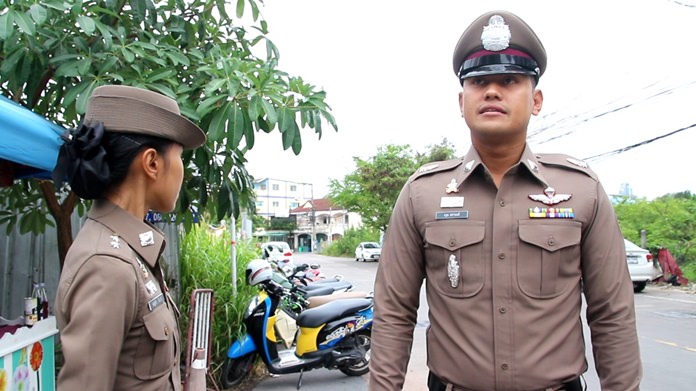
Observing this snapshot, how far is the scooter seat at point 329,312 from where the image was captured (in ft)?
15.3

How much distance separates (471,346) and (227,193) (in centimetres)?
190

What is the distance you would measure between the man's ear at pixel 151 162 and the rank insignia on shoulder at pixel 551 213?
1044 millimetres

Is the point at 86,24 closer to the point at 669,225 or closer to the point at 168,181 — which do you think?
the point at 168,181

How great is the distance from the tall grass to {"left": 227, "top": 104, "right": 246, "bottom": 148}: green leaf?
7.57 ft

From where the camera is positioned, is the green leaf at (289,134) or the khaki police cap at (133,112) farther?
the green leaf at (289,134)

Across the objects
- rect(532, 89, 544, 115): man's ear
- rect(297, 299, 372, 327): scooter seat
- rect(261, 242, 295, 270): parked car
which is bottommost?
rect(297, 299, 372, 327): scooter seat

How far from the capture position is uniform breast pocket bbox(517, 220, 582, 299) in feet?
4.46

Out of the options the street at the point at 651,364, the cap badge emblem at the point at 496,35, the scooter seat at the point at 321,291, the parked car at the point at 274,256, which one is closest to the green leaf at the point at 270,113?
the cap badge emblem at the point at 496,35

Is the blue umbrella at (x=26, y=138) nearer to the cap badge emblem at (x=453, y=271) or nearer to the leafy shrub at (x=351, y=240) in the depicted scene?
the cap badge emblem at (x=453, y=271)

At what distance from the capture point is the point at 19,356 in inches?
90.6

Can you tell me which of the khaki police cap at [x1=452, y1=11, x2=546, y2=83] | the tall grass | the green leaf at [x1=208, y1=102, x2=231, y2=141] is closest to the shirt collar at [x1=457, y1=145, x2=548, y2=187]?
the khaki police cap at [x1=452, y1=11, x2=546, y2=83]

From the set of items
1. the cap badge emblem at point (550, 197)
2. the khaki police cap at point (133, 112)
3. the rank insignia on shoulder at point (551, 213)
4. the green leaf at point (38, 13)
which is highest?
the green leaf at point (38, 13)

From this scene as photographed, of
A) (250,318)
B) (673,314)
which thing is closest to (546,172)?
(250,318)

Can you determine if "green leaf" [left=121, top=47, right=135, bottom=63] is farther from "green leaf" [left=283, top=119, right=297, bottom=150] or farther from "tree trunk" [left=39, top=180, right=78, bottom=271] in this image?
"tree trunk" [left=39, top=180, right=78, bottom=271]
